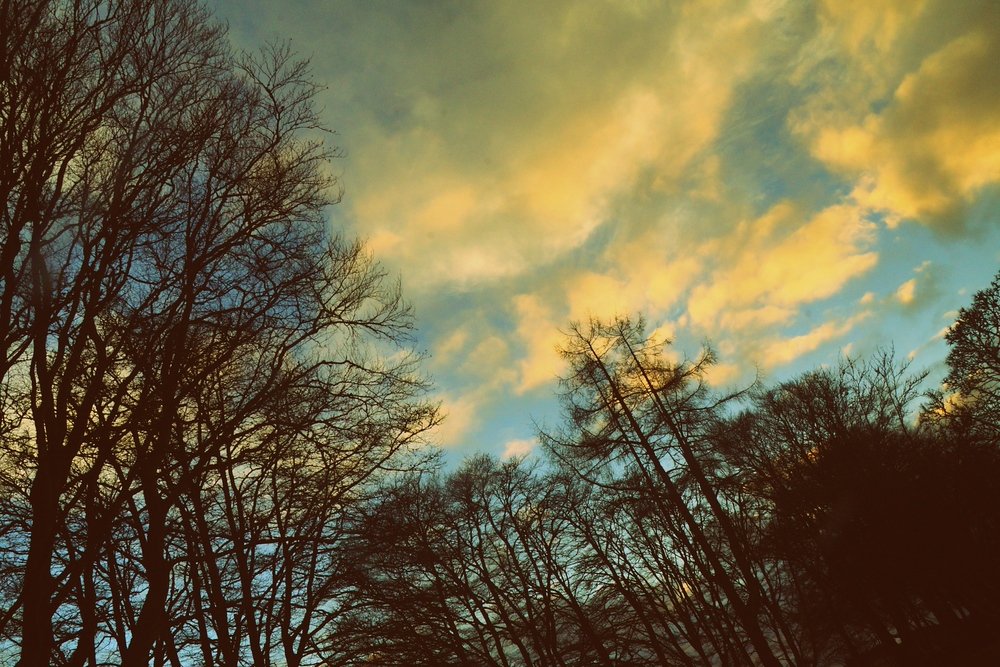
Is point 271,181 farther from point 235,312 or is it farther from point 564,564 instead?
point 564,564

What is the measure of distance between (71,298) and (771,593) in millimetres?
17391

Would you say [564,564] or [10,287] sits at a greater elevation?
[10,287]

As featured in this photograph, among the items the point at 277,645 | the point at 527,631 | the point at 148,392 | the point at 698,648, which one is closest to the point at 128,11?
the point at 148,392

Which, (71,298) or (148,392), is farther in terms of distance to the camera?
(148,392)

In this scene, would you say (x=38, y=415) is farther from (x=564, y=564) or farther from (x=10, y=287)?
(x=564, y=564)

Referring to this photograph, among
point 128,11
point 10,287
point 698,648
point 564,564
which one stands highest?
point 128,11

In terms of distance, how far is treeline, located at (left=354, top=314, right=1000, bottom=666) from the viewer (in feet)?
40.9

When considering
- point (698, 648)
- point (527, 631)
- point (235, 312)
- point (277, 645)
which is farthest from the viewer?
point (698, 648)

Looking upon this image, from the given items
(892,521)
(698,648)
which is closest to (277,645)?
(698,648)

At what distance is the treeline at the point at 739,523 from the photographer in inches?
491

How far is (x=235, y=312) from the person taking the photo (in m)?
5.93

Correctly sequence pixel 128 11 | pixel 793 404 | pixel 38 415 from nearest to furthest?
1. pixel 38 415
2. pixel 128 11
3. pixel 793 404

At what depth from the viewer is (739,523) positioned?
1516 centimetres

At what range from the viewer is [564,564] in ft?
55.7
